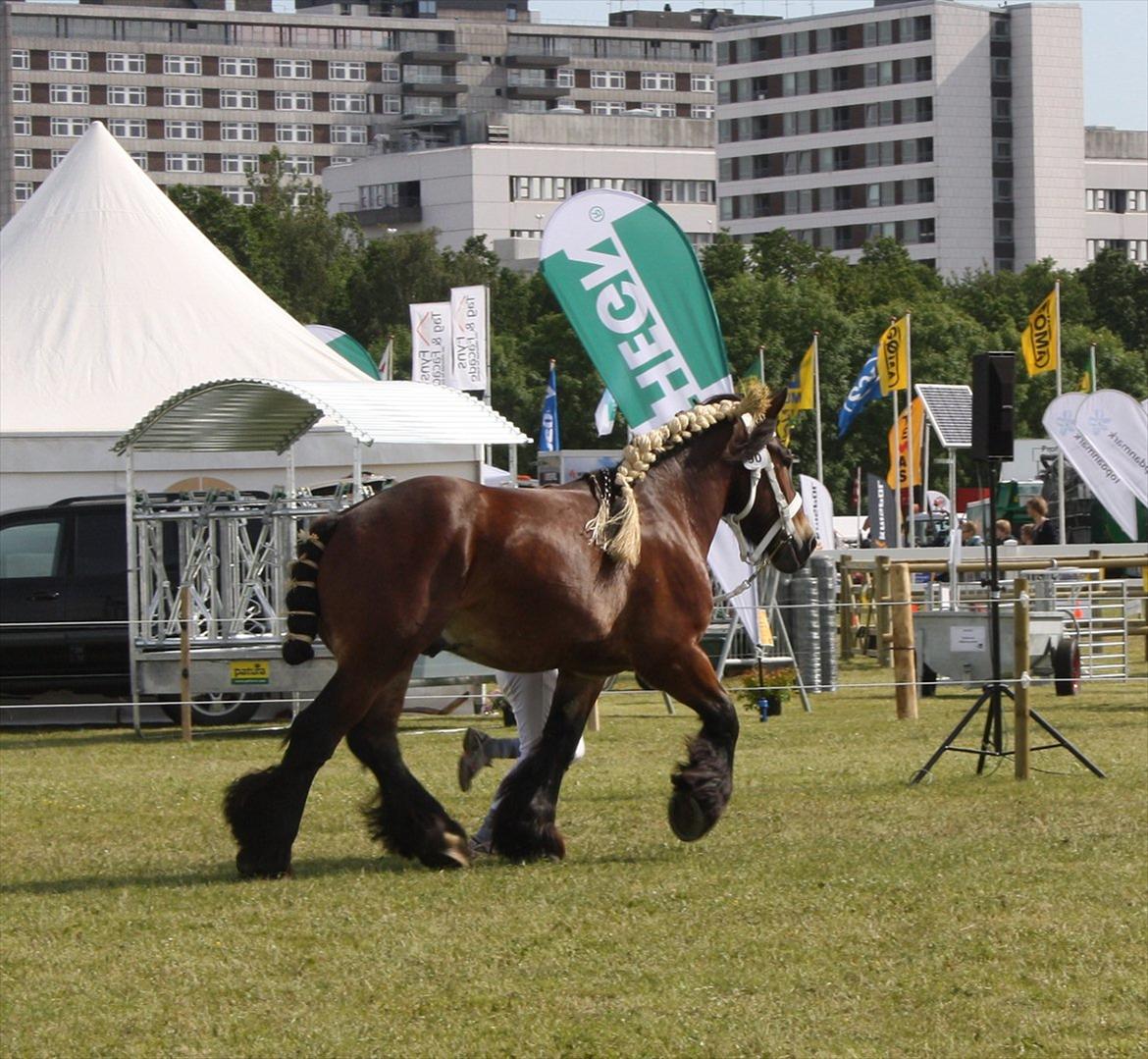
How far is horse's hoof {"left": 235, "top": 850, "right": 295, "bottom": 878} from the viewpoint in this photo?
9656 mm

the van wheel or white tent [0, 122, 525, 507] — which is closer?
the van wheel

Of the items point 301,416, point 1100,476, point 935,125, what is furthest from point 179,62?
point 301,416

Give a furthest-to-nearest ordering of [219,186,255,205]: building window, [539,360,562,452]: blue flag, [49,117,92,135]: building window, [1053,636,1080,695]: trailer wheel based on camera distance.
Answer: [219,186,255,205]: building window, [49,117,92,135]: building window, [539,360,562,452]: blue flag, [1053,636,1080,695]: trailer wheel

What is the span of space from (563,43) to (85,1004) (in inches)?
6272

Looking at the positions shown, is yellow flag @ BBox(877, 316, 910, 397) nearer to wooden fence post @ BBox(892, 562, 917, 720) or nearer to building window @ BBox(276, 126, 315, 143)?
wooden fence post @ BBox(892, 562, 917, 720)

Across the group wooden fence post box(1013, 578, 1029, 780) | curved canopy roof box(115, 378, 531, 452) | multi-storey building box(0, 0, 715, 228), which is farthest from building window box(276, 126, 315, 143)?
wooden fence post box(1013, 578, 1029, 780)

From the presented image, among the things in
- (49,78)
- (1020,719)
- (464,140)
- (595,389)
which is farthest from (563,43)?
(1020,719)

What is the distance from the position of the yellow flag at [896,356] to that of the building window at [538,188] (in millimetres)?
89175

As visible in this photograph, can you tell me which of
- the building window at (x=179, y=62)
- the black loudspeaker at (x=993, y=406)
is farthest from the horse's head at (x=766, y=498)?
the building window at (x=179, y=62)

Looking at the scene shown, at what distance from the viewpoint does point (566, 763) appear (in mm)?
A: 10211

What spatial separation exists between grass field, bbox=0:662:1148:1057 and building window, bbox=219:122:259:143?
146 meters

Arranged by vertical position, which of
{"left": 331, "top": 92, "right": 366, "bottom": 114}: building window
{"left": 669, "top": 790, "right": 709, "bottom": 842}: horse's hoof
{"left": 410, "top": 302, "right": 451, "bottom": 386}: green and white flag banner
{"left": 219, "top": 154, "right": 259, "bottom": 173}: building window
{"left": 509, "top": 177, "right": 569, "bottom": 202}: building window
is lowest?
{"left": 669, "top": 790, "right": 709, "bottom": 842}: horse's hoof

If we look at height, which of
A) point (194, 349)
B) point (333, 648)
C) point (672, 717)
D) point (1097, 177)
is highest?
point (1097, 177)

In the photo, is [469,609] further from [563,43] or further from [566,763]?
[563,43]
